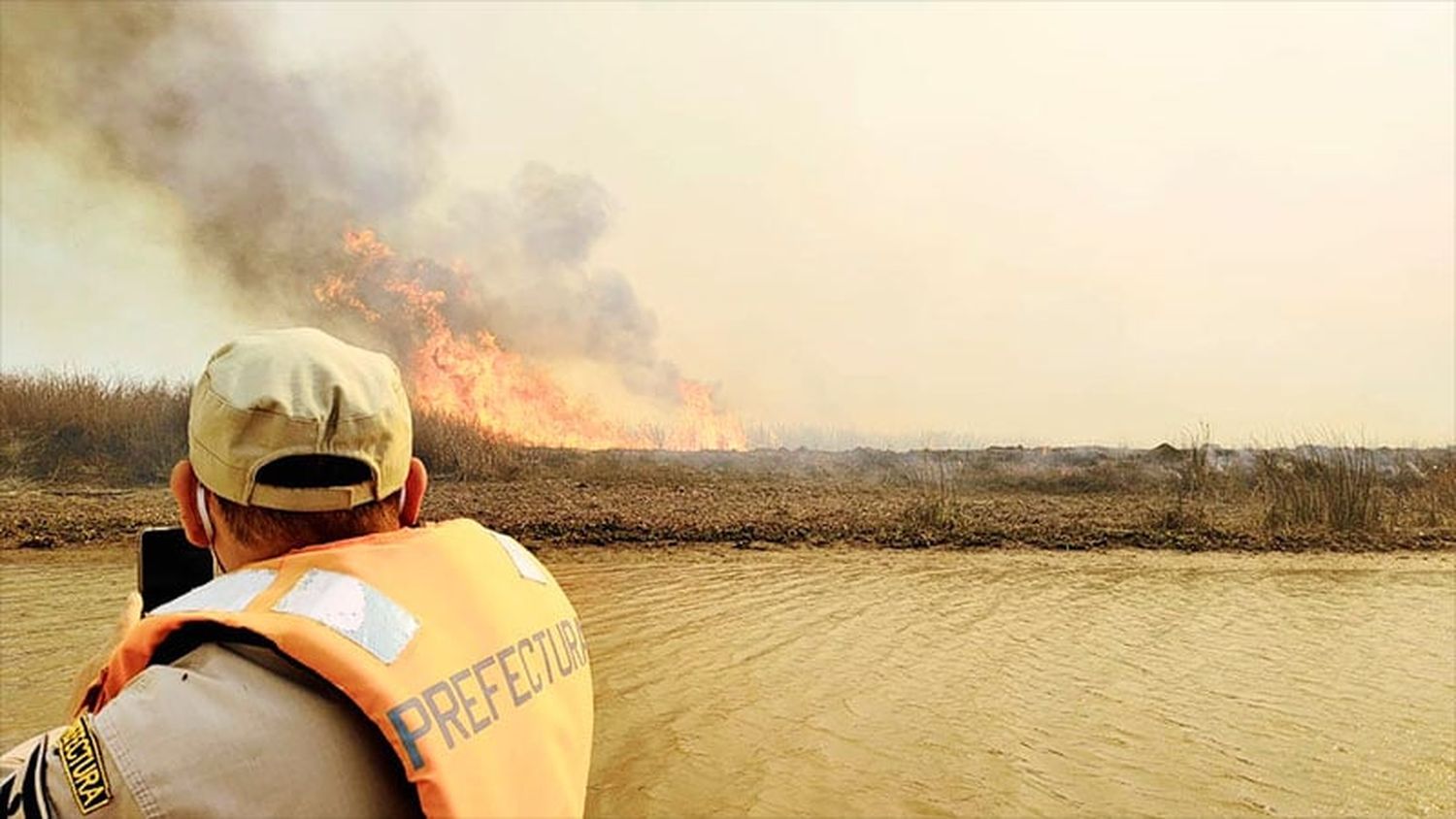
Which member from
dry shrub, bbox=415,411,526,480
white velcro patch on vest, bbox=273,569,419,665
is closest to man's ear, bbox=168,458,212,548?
white velcro patch on vest, bbox=273,569,419,665

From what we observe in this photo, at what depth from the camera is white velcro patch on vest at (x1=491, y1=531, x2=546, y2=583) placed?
6.13 feet

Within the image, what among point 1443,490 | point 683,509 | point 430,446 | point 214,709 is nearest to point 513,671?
point 214,709

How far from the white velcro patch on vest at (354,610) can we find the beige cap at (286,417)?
169 mm

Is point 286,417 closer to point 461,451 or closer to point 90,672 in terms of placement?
point 90,672

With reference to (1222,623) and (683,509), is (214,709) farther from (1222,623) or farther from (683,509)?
(683,509)

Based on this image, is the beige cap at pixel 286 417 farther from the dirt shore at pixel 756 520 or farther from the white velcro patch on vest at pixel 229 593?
the dirt shore at pixel 756 520

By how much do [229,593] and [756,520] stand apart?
12392mm

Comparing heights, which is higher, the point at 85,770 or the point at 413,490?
the point at 413,490

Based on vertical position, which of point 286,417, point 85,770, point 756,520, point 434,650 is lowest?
point 756,520

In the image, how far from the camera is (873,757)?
199 inches

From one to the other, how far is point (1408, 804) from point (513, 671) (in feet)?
15.6

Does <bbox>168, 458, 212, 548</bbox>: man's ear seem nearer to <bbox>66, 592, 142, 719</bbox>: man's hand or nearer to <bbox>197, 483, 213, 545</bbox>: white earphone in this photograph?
<bbox>197, 483, 213, 545</bbox>: white earphone

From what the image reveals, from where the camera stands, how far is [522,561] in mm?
1908

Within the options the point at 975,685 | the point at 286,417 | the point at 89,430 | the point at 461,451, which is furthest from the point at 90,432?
the point at 286,417
